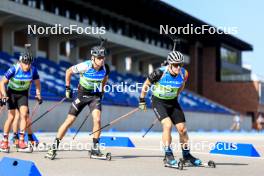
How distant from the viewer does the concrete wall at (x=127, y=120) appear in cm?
2620

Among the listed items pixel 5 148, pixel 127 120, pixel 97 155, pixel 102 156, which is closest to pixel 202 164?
pixel 102 156

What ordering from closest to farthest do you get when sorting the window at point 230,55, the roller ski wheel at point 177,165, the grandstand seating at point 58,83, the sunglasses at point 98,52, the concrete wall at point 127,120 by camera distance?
the roller ski wheel at point 177,165 → the sunglasses at point 98,52 → the concrete wall at point 127,120 → the grandstand seating at point 58,83 → the window at point 230,55

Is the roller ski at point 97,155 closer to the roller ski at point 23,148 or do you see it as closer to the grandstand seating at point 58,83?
the roller ski at point 23,148

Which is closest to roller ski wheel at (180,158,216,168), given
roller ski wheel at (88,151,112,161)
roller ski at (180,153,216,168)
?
roller ski at (180,153,216,168)

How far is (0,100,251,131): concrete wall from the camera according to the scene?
26.2 meters

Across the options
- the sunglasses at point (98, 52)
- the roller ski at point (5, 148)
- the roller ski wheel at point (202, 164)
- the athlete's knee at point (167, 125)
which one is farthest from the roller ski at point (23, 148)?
the roller ski wheel at point (202, 164)

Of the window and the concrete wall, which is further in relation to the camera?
the window

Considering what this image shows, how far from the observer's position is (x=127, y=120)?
33.6m

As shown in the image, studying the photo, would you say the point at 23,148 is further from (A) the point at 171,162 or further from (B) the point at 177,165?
(B) the point at 177,165

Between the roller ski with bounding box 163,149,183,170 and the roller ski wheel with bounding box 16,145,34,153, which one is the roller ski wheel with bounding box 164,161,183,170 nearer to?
the roller ski with bounding box 163,149,183,170

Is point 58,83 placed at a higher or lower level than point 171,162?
higher

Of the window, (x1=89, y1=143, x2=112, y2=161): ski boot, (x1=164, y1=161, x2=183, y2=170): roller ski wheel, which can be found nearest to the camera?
(x1=164, y1=161, x2=183, y2=170): roller ski wheel

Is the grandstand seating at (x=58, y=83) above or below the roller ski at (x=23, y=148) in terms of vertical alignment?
above

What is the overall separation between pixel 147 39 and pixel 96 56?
3920 cm
